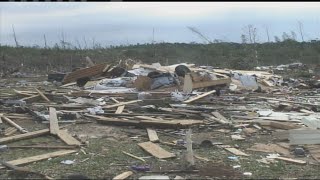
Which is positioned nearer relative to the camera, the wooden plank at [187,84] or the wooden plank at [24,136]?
the wooden plank at [24,136]

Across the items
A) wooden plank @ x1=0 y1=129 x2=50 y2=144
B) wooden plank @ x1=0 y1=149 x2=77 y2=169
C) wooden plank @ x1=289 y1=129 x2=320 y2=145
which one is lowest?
wooden plank @ x1=289 y1=129 x2=320 y2=145

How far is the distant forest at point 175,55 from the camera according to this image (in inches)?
Answer: 1198

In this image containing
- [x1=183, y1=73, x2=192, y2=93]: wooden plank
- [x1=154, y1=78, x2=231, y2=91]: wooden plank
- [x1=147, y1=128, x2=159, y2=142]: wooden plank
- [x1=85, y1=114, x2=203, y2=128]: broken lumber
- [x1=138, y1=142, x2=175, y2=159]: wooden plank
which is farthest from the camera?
[x1=154, y1=78, x2=231, y2=91]: wooden plank

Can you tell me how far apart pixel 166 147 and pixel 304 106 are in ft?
18.8

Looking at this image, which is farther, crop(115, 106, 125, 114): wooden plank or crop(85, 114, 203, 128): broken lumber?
crop(115, 106, 125, 114): wooden plank

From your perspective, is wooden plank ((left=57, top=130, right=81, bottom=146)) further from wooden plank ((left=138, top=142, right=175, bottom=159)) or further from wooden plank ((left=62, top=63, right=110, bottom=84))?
wooden plank ((left=62, top=63, right=110, bottom=84))

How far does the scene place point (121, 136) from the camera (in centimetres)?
854

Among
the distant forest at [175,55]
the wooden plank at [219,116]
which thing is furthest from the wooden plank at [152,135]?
the distant forest at [175,55]

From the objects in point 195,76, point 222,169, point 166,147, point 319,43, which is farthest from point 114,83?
point 319,43

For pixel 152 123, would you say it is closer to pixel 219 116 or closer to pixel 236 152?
pixel 219 116

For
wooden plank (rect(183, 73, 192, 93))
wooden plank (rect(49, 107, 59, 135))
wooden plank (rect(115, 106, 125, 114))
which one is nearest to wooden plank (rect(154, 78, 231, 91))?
wooden plank (rect(183, 73, 192, 93))

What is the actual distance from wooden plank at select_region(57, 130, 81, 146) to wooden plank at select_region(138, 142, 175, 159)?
3.48 ft

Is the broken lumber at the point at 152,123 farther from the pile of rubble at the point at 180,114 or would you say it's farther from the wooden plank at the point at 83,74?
the wooden plank at the point at 83,74

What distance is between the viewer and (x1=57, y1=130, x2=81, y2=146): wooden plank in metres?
→ 7.62
